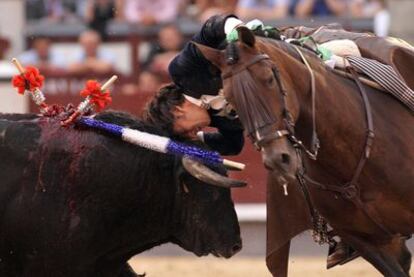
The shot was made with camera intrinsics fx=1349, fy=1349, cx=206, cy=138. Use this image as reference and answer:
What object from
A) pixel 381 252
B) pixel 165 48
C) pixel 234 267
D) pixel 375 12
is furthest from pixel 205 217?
pixel 375 12

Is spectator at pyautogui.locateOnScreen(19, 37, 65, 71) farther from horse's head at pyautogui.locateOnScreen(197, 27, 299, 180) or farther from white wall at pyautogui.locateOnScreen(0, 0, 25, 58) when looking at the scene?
horse's head at pyautogui.locateOnScreen(197, 27, 299, 180)

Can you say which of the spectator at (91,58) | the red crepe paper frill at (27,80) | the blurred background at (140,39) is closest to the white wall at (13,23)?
the blurred background at (140,39)

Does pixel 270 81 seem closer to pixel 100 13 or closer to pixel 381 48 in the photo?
pixel 381 48

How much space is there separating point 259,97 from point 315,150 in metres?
0.52

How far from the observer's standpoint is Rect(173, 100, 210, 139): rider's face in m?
5.83

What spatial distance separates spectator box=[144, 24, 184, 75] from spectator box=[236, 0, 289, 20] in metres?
0.75

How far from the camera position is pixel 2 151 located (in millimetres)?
5801

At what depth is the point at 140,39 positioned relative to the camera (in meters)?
11.7

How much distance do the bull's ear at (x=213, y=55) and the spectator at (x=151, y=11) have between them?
6566 millimetres

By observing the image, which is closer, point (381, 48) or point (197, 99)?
point (197, 99)

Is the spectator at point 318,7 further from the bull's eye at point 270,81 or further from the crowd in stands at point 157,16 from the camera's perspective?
the bull's eye at point 270,81

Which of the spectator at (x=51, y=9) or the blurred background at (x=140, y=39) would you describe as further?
the spectator at (x=51, y=9)

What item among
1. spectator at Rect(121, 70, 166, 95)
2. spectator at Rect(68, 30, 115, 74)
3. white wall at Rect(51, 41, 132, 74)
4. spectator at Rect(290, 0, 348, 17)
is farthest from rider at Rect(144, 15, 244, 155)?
spectator at Rect(290, 0, 348, 17)

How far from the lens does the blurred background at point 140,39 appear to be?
32.7ft
